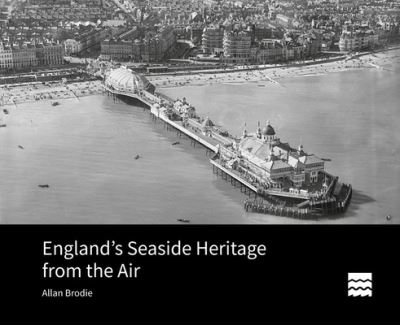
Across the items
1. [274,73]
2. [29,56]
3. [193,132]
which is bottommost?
[193,132]

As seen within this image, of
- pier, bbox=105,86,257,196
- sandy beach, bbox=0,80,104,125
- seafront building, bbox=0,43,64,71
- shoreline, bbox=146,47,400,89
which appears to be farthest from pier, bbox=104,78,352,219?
seafront building, bbox=0,43,64,71

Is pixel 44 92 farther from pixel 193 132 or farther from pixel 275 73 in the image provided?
pixel 275 73

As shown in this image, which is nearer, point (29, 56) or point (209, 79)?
point (209, 79)

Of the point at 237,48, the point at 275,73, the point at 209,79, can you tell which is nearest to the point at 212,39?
the point at 237,48

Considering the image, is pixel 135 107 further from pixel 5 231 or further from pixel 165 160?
pixel 5 231

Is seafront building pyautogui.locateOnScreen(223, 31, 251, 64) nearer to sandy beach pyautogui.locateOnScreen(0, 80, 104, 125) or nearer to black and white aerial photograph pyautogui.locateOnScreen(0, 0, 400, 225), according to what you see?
black and white aerial photograph pyautogui.locateOnScreen(0, 0, 400, 225)

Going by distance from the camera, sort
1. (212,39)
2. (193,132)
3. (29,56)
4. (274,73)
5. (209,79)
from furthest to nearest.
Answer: (212,39) < (29,56) < (274,73) < (209,79) < (193,132)

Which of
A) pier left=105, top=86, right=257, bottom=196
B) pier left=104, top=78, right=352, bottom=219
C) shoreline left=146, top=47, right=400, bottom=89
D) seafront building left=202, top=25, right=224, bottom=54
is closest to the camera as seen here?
pier left=104, top=78, right=352, bottom=219

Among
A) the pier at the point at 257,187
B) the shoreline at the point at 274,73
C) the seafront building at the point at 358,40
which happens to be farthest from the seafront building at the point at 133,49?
the pier at the point at 257,187
